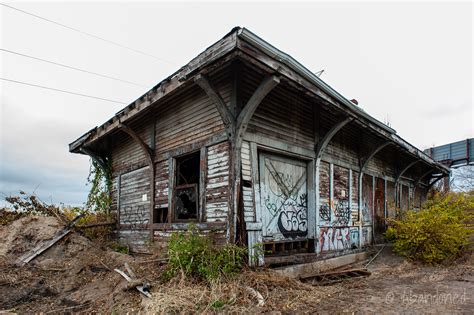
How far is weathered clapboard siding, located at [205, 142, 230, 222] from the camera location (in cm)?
596

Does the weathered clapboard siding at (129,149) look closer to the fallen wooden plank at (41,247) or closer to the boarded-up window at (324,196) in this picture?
the fallen wooden plank at (41,247)

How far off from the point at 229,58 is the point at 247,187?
8.30 ft

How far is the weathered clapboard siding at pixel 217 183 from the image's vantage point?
235 inches

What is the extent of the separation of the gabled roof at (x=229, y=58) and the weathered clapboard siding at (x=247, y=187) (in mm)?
1663

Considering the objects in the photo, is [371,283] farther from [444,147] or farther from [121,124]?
[444,147]

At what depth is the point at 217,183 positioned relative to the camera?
6164mm

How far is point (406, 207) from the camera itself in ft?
45.0

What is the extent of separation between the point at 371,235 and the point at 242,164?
7031 millimetres

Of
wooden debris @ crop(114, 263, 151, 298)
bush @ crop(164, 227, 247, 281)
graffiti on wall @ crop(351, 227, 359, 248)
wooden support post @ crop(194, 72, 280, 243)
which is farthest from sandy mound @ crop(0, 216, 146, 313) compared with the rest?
graffiti on wall @ crop(351, 227, 359, 248)

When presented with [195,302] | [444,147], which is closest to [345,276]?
[195,302]

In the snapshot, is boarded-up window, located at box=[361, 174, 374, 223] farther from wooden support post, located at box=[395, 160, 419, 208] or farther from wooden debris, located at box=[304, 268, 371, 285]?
wooden debris, located at box=[304, 268, 371, 285]

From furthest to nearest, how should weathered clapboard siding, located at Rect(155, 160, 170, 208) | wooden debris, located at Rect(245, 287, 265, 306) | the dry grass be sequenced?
weathered clapboard siding, located at Rect(155, 160, 170, 208) < wooden debris, located at Rect(245, 287, 265, 306) < the dry grass

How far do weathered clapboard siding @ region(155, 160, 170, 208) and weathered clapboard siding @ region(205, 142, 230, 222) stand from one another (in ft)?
5.78

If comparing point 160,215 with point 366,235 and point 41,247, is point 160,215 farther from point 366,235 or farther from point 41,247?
point 366,235
